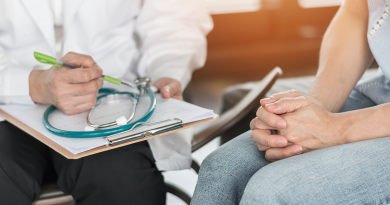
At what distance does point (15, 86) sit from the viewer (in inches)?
33.1

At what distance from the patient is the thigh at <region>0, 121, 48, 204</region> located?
379 millimetres

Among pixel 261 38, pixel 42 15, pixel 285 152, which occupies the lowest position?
pixel 261 38

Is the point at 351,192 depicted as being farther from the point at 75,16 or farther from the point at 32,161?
the point at 75,16

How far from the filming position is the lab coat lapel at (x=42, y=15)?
0.92 m

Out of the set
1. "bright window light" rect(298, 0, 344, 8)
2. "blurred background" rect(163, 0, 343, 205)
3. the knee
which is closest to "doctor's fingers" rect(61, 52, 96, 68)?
the knee

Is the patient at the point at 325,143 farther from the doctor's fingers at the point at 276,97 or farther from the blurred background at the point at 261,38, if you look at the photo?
the blurred background at the point at 261,38

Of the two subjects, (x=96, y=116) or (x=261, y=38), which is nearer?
(x=96, y=116)

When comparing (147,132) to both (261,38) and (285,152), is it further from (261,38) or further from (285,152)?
(261,38)

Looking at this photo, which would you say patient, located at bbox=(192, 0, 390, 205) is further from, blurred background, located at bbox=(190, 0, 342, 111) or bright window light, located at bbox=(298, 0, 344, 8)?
bright window light, located at bbox=(298, 0, 344, 8)

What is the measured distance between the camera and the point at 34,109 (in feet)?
2.69

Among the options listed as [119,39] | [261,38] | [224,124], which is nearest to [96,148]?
[224,124]

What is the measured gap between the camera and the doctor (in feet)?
2.50

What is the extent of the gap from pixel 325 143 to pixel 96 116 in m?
0.45

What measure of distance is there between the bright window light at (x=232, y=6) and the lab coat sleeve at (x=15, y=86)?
7.41 feet
